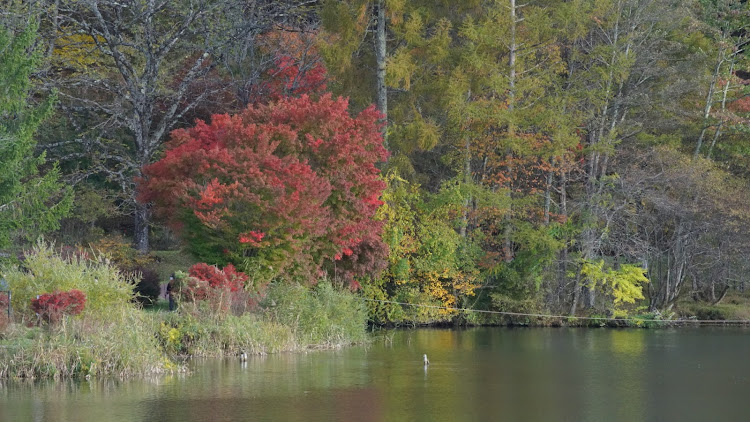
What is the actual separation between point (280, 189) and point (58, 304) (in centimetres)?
612

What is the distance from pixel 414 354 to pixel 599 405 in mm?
6718

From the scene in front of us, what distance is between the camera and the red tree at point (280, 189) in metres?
23.3

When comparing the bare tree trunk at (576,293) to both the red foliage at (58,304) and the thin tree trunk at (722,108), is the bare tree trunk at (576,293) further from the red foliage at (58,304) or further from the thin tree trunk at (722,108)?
the red foliage at (58,304)

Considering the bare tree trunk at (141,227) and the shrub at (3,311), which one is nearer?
the shrub at (3,311)

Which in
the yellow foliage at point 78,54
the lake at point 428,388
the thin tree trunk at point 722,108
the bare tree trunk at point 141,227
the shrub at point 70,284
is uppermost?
the yellow foliage at point 78,54

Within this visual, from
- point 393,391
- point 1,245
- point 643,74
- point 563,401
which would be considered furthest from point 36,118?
point 643,74

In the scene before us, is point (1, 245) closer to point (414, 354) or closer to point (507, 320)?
point (414, 354)

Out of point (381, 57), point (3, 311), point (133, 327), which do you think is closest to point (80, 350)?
point (133, 327)

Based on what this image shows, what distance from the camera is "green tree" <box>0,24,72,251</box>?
24.5 m

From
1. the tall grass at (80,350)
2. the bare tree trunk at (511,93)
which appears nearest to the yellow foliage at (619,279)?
the bare tree trunk at (511,93)

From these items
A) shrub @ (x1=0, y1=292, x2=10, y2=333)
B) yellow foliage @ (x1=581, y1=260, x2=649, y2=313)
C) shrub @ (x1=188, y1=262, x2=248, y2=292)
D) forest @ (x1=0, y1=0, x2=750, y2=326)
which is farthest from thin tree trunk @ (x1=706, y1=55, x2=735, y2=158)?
shrub @ (x1=0, y1=292, x2=10, y2=333)

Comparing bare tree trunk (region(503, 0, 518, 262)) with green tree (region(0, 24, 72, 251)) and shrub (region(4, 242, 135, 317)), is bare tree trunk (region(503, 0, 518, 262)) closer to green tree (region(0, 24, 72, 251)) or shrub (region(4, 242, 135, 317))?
green tree (region(0, 24, 72, 251))

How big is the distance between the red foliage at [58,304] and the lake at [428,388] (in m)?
1.79

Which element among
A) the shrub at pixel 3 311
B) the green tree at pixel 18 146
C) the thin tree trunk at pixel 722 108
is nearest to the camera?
the shrub at pixel 3 311
